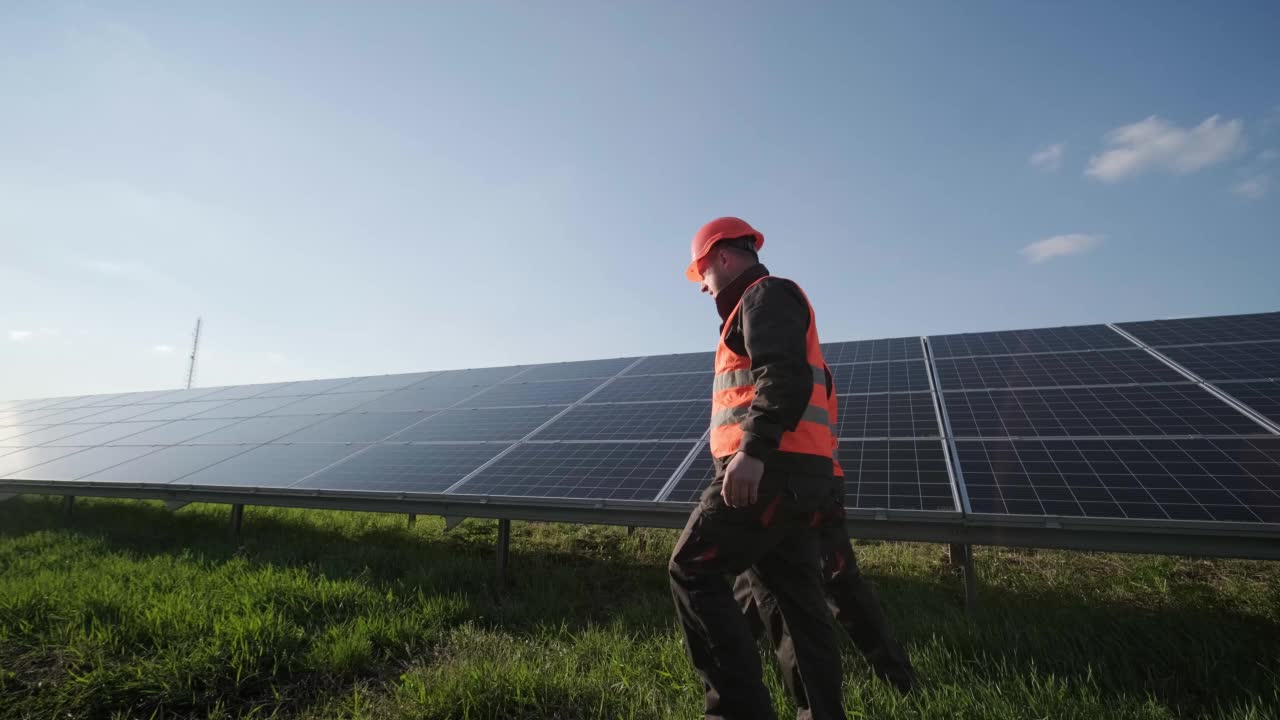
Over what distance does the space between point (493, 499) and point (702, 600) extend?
307 cm

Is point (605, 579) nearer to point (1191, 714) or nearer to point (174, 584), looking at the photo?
point (174, 584)

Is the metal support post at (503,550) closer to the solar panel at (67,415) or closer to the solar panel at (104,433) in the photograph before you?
the solar panel at (104,433)

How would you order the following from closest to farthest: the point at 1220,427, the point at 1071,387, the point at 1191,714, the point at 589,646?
the point at 1191,714 → the point at 589,646 → the point at 1220,427 → the point at 1071,387

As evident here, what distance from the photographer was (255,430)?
905cm

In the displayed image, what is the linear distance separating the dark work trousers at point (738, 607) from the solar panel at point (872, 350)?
18.5ft

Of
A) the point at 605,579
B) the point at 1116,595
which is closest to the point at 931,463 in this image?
the point at 1116,595

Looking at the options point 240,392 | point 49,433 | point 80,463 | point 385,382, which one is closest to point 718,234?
point 80,463

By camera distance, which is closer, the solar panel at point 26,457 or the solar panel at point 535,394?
the solar panel at point 535,394

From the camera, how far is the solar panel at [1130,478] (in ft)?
11.0

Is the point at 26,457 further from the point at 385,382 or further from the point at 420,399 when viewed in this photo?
the point at 420,399

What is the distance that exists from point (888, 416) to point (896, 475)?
1334 millimetres

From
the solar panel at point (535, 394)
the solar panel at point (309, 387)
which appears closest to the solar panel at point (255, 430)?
the solar panel at point (309, 387)

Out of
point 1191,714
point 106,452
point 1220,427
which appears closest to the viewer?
point 1191,714

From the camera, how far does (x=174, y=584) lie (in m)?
4.68
